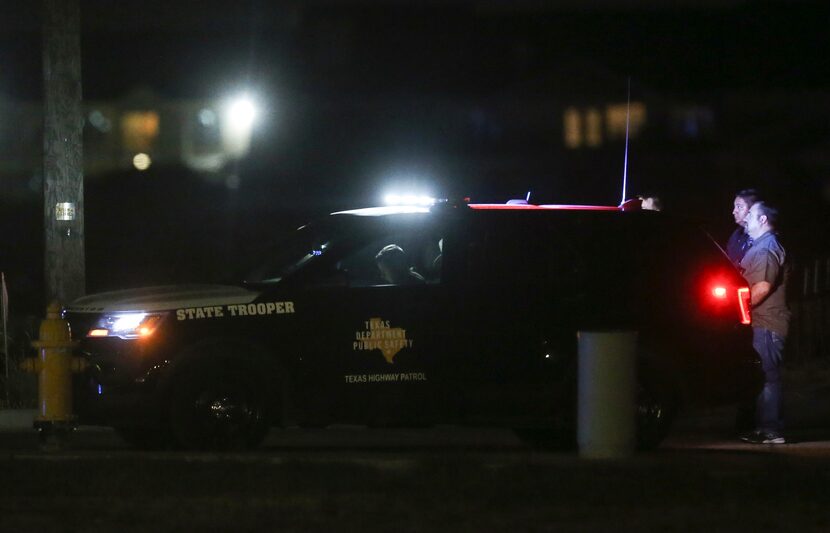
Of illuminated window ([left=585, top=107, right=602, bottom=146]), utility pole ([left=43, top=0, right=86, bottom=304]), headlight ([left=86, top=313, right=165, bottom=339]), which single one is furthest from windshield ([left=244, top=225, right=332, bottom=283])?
illuminated window ([left=585, top=107, right=602, bottom=146])

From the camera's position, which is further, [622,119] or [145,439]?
[622,119]

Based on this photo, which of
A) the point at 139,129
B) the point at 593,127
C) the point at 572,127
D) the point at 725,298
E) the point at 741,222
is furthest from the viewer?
the point at 572,127

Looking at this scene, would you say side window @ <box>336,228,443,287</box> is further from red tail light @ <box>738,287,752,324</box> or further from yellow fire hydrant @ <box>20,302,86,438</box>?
red tail light @ <box>738,287,752,324</box>

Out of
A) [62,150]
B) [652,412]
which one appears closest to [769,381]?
[652,412]

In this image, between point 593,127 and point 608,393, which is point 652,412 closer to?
point 608,393

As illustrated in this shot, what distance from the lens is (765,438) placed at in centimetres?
1152

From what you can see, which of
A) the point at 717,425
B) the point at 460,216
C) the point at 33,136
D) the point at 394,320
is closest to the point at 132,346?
the point at 394,320

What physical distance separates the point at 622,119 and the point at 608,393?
24494mm

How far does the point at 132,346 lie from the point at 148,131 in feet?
80.8

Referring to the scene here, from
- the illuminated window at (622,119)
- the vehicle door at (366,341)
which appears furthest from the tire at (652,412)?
the illuminated window at (622,119)

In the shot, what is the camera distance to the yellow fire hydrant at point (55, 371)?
974 centimetres

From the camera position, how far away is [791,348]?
1820 cm

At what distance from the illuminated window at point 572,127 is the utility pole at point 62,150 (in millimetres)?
20350

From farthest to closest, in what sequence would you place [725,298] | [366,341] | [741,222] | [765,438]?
[741,222] → [765,438] → [725,298] → [366,341]
